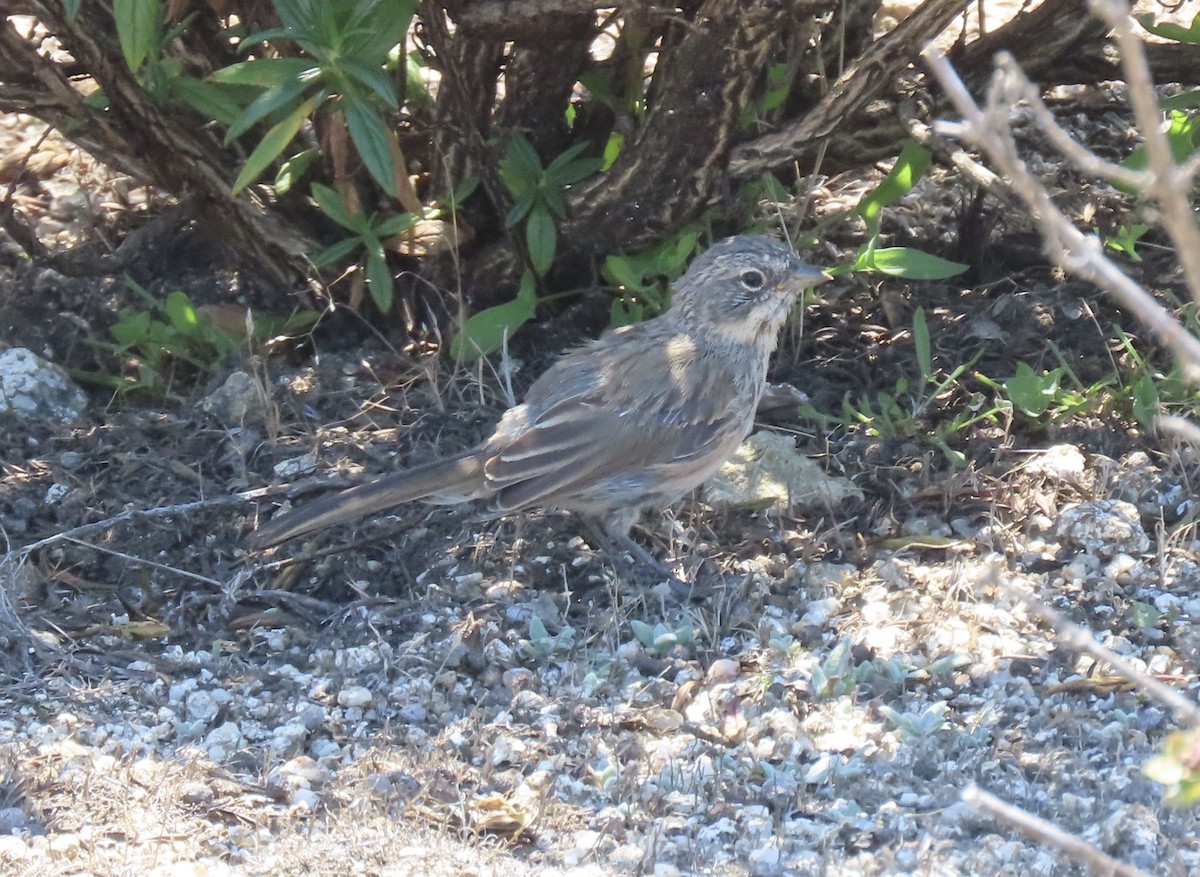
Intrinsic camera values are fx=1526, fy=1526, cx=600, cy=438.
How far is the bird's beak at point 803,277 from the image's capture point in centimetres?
539

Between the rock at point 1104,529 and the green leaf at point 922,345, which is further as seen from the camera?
the green leaf at point 922,345

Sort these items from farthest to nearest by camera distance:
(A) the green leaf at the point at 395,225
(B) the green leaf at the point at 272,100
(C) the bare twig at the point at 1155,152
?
1. (A) the green leaf at the point at 395,225
2. (B) the green leaf at the point at 272,100
3. (C) the bare twig at the point at 1155,152

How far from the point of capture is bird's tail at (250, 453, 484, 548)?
484cm

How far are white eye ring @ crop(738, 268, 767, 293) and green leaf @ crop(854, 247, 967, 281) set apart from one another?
34 cm

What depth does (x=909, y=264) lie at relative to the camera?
534cm

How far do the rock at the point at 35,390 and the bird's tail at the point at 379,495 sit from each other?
1337 mm

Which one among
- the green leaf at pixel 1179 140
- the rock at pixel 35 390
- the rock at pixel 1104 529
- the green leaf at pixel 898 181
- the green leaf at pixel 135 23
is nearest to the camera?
the green leaf at pixel 135 23

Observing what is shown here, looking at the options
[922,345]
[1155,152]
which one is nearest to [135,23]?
[922,345]

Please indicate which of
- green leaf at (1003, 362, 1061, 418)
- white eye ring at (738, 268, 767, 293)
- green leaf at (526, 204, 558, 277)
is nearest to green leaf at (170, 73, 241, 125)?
green leaf at (526, 204, 558, 277)

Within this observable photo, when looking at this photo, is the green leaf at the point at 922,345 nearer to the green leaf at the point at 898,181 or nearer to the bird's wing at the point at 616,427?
the green leaf at the point at 898,181

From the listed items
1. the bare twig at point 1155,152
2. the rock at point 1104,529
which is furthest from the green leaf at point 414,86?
the bare twig at point 1155,152

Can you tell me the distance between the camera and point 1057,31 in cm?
579

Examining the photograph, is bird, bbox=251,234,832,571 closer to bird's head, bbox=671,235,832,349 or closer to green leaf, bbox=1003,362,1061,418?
bird's head, bbox=671,235,832,349

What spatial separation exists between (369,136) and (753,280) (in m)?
1.46
